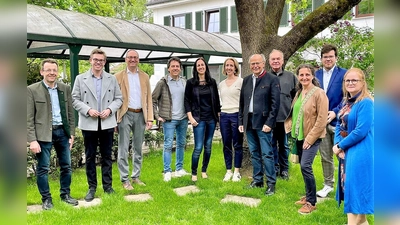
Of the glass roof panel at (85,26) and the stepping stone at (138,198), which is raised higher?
the glass roof panel at (85,26)

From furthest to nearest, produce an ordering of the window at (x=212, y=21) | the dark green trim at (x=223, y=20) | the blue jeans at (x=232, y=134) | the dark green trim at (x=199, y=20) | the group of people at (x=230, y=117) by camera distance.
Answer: the dark green trim at (x=199, y=20)
the window at (x=212, y=21)
the dark green trim at (x=223, y=20)
the blue jeans at (x=232, y=134)
the group of people at (x=230, y=117)

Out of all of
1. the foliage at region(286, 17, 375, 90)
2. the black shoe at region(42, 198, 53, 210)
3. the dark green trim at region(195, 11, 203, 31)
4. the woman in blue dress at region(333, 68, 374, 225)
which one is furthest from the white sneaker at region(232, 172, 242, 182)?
the dark green trim at region(195, 11, 203, 31)

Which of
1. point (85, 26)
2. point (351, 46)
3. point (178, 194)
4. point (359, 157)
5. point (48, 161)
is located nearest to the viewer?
point (359, 157)

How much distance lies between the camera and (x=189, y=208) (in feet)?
14.6

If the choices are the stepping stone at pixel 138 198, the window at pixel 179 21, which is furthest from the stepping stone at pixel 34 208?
the window at pixel 179 21

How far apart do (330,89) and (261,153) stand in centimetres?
135

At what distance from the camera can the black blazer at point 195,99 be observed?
221 inches

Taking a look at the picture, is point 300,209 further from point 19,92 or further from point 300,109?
point 19,92

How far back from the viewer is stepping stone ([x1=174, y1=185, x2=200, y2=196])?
518 cm

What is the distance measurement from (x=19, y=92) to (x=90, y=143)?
4.25 metres

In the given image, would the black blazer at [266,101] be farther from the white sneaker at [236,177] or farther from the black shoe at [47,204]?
the black shoe at [47,204]

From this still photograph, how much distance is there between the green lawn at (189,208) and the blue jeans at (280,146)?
0.32 meters

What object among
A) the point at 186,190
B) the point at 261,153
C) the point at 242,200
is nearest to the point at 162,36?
the point at 186,190

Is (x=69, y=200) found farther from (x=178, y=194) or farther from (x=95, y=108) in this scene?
(x=178, y=194)
